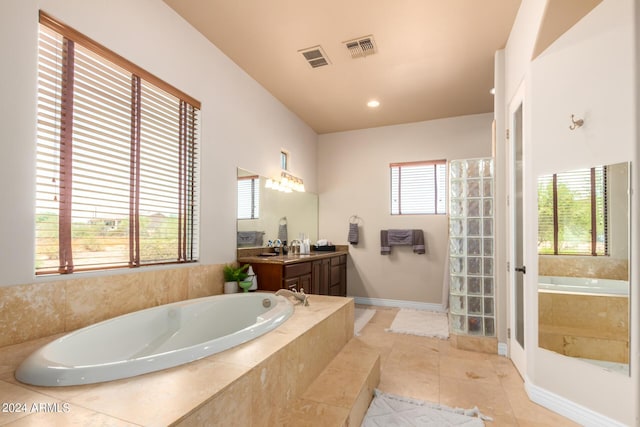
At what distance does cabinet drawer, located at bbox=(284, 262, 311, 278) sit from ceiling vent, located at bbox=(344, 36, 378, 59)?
2017 mm

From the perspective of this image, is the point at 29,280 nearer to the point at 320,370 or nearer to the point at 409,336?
the point at 320,370

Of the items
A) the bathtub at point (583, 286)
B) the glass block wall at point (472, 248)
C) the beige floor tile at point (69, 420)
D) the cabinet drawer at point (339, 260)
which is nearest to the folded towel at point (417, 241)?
the cabinet drawer at point (339, 260)

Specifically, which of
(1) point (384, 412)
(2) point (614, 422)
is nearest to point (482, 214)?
(2) point (614, 422)

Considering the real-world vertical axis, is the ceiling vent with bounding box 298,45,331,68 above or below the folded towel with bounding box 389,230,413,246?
above

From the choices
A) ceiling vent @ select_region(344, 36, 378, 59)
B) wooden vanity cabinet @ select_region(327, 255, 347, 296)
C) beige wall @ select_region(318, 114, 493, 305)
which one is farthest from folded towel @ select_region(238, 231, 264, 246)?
ceiling vent @ select_region(344, 36, 378, 59)

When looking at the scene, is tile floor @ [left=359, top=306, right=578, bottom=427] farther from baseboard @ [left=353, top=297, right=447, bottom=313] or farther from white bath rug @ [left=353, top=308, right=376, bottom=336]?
baseboard @ [left=353, top=297, right=447, bottom=313]

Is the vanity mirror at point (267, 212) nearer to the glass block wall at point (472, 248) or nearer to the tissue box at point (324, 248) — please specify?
the tissue box at point (324, 248)

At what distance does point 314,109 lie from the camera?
408cm

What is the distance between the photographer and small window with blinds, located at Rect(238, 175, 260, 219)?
3074 mm

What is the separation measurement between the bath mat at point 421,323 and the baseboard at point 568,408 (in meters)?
1.20

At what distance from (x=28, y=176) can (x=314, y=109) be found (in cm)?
313

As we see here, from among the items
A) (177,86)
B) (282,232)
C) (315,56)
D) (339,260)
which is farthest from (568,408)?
(177,86)

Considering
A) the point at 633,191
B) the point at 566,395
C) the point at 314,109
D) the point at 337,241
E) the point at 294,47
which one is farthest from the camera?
the point at 337,241

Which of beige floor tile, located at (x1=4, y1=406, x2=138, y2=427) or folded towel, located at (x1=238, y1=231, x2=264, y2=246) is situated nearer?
beige floor tile, located at (x1=4, y1=406, x2=138, y2=427)
